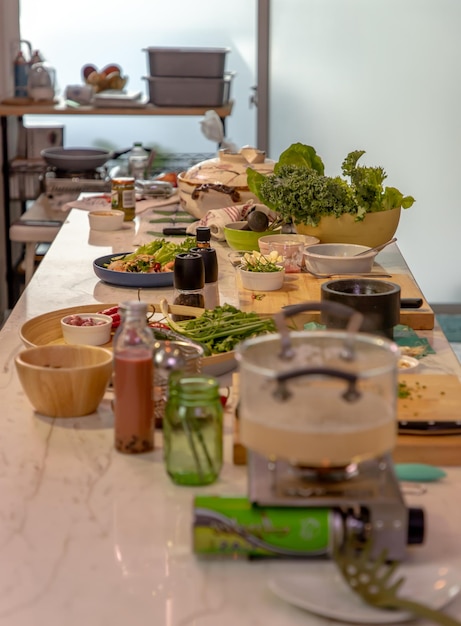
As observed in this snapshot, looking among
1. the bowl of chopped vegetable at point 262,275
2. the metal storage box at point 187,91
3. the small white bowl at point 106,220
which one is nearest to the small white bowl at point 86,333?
the bowl of chopped vegetable at point 262,275

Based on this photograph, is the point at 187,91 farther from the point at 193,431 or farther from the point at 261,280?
the point at 193,431

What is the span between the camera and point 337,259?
2320 millimetres

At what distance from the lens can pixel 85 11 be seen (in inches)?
205

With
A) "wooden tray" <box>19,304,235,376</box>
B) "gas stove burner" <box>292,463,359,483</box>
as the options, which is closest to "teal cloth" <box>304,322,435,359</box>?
"wooden tray" <box>19,304,235,376</box>

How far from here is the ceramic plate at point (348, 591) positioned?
3.36 ft

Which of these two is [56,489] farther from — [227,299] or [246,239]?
[246,239]

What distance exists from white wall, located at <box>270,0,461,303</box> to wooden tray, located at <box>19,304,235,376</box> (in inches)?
138

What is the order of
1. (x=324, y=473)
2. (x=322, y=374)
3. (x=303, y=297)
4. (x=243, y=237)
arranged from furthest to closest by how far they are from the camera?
(x=243, y=237), (x=303, y=297), (x=324, y=473), (x=322, y=374)

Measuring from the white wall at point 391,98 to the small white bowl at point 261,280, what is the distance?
3279mm

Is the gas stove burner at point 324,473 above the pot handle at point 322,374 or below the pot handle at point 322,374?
below

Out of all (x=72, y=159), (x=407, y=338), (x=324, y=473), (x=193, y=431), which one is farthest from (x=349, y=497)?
(x=72, y=159)

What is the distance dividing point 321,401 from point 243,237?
5.28 ft

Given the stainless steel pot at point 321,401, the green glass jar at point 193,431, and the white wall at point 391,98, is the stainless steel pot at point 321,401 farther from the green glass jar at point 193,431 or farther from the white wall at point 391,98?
the white wall at point 391,98

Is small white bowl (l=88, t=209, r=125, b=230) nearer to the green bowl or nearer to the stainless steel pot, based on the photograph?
the green bowl
